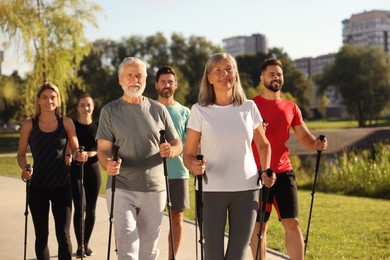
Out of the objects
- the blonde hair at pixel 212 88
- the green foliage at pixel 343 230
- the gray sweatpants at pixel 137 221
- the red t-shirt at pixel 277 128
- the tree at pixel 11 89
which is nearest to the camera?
the blonde hair at pixel 212 88

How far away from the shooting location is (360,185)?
16.4m

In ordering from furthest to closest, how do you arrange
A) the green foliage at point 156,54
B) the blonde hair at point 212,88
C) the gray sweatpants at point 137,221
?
the green foliage at point 156,54 < the gray sweatpants at point 137,221 < the blonde hair at point 212,88

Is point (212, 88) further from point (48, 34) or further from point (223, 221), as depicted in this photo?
point (48, 34)

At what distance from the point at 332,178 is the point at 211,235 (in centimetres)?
1380

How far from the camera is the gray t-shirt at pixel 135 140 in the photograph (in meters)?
4.46

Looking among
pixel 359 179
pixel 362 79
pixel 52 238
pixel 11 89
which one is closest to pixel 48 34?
pixel 11 89

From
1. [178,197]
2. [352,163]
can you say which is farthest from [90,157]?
[352,163]

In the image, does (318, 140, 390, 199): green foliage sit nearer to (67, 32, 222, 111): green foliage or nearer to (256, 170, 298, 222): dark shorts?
(256, 170, 298, 222): dark shorts

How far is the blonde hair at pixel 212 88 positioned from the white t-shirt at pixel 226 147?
0.08m

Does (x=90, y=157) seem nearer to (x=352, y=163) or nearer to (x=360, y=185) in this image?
(x=360, y=185)

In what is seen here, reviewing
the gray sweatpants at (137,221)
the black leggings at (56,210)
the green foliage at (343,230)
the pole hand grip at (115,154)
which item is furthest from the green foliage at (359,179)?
the pole hand grip at (115,154)

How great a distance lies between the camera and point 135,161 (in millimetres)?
4465

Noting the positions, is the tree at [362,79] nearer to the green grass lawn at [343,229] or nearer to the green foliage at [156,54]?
the green foliage at [156,54]

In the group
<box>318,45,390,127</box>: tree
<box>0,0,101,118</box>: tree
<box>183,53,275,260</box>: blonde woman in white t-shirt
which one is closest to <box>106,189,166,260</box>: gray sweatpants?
<box>183,53,275,260</box>: blonde woman in white t-shirt
